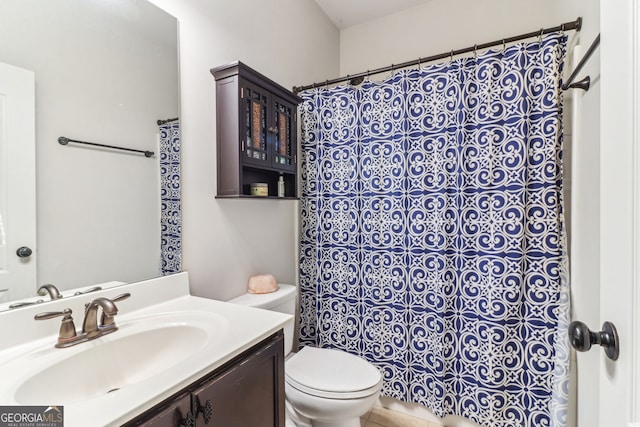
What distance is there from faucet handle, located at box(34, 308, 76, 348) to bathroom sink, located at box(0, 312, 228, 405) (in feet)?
0.08

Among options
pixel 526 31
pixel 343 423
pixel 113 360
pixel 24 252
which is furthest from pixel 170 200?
pixel 526 31

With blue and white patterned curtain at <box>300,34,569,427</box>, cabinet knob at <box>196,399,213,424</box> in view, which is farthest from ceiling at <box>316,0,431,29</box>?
cabinet knob at <box>196,399,213,424</box>

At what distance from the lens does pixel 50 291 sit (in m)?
0.86

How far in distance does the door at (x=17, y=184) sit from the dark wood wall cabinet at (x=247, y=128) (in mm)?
651

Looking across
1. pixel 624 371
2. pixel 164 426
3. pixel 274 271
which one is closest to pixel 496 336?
pixel 624 371

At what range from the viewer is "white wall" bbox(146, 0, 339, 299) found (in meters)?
1.25

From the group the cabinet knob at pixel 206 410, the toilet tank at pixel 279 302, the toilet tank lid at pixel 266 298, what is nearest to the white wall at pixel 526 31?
the toilet tank at pixel 279 302

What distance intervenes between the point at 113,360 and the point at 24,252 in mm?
400

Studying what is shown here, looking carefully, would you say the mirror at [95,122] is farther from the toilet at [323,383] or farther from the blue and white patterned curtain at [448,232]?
the blue and white patterned curtain at [448,232]

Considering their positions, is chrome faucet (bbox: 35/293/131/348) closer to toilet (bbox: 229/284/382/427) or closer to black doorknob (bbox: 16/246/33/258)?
black doorknob (bbox: 16/246/33/258)

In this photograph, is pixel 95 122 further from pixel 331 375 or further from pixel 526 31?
pixel 526 31

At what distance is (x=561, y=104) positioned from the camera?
1324mm

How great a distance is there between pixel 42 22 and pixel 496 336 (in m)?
2.16

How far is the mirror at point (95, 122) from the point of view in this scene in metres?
0.84
